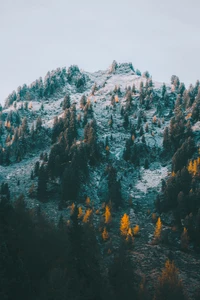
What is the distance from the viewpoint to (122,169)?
97375 mm

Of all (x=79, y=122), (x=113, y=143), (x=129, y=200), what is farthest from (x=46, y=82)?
(x=129, y=200)

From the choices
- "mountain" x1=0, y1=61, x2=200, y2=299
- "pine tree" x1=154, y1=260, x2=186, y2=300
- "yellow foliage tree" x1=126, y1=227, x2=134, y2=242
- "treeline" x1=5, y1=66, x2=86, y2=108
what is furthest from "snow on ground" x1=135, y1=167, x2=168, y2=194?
"treeline" x1=5, y1=66, x2=86, y2=108

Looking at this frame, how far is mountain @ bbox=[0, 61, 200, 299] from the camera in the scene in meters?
54.9

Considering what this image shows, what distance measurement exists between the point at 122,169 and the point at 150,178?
11697mm

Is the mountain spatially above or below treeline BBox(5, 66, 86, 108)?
below

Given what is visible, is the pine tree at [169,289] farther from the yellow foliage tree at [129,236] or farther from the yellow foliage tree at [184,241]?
the yellow foliage tree at [129,236]

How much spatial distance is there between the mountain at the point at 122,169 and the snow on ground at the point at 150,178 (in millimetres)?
373

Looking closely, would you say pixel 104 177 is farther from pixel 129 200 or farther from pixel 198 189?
pixel 198 189

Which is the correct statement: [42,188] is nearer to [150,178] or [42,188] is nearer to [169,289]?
[150,178]

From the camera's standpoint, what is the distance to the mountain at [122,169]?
180 ft

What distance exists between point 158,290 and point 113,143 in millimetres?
82855

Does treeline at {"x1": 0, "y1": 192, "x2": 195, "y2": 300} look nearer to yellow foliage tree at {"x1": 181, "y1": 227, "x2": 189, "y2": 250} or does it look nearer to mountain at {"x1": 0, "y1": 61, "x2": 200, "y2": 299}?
mountain at {"x1": 0, "y1": 61, "x2": 200, "y2": 299}

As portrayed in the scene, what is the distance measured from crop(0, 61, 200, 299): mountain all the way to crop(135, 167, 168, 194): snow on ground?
37 centimetres

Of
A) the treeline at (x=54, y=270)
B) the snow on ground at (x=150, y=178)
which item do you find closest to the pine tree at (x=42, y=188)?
the snow on ground at (x=150, y=178)
